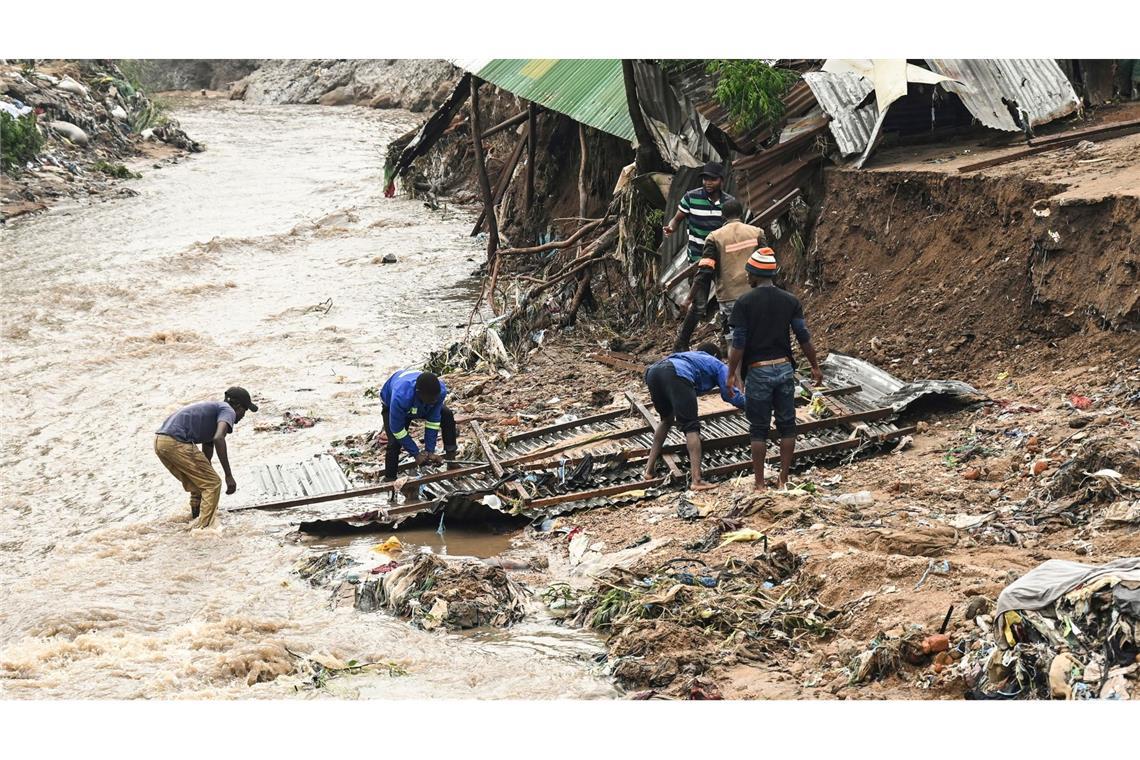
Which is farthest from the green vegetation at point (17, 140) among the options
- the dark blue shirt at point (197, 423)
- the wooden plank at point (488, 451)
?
the wooden plank at point (488, 451)

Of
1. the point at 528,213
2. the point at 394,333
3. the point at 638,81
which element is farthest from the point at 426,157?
the point at 638,81

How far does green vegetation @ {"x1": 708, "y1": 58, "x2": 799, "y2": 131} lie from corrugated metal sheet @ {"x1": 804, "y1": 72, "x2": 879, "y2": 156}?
309 mm

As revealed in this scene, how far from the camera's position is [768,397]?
23.5 feet

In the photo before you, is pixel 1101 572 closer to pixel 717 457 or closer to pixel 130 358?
pixel 717 457

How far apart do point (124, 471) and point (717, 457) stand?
526 cm

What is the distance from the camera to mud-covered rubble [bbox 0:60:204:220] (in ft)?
70.9

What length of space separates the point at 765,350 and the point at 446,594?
7.64 feet

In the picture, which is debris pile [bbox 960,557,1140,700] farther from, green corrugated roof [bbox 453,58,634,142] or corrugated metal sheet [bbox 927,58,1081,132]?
green corrugated roof [bbox 453,58,634,142]

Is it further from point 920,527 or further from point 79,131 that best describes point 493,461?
point 79,131

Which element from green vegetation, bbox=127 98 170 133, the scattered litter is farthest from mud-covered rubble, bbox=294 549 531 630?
green vegetation, bbox=127 98 170 133

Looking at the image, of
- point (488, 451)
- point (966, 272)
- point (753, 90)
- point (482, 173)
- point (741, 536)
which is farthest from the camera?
point (482, 173)

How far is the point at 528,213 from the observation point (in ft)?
50.8

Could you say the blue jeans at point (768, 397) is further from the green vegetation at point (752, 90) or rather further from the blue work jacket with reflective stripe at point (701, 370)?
the green vegetation at point (752, 90)

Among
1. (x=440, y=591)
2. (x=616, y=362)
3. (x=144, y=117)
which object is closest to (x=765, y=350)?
(x=440, y=591)
